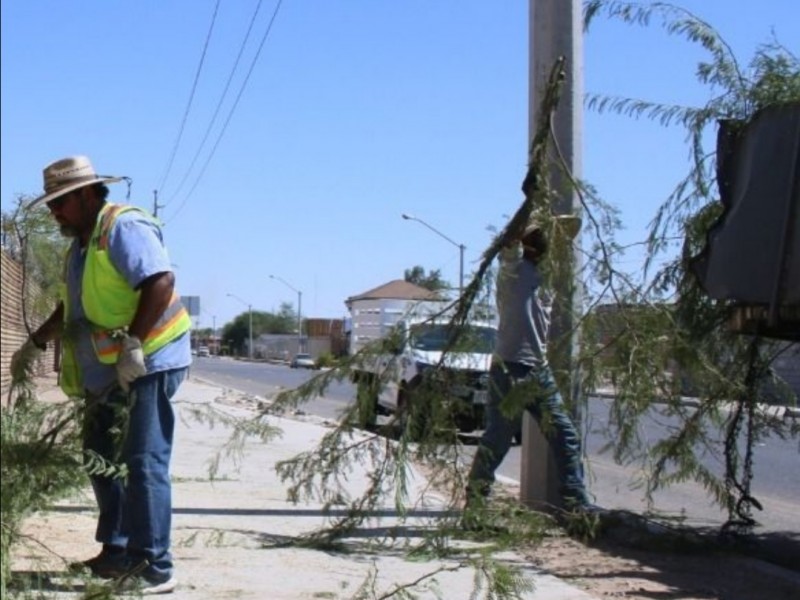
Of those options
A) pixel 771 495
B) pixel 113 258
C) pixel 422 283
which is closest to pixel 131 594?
pixel 113 258

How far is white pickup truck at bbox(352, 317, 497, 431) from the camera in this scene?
16.3 ft

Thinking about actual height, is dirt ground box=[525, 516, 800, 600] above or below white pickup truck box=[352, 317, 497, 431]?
below

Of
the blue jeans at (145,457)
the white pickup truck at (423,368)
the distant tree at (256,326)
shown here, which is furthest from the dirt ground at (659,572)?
the distant tree at (256,326)

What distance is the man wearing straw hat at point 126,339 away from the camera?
4859mm

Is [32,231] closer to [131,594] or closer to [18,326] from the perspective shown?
[131,594]

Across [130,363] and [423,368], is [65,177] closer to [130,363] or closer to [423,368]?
[130,363]

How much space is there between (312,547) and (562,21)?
3689 mm

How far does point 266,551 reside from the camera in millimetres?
6293

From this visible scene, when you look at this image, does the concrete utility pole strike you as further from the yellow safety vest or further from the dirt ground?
the yellow safety vest

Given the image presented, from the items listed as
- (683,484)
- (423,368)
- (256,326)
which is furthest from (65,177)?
(256,326)

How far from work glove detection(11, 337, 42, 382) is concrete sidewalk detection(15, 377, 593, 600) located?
1.22 feet

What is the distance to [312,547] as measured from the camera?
639cm

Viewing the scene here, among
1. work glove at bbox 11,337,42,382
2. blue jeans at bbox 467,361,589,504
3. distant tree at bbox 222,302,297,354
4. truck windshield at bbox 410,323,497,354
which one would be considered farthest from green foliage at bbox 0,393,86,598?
distant tree at bbox 222,302,297,354

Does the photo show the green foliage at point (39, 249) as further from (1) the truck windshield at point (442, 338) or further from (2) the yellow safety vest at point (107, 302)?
(1) the truck windshield at point (442, 338)
